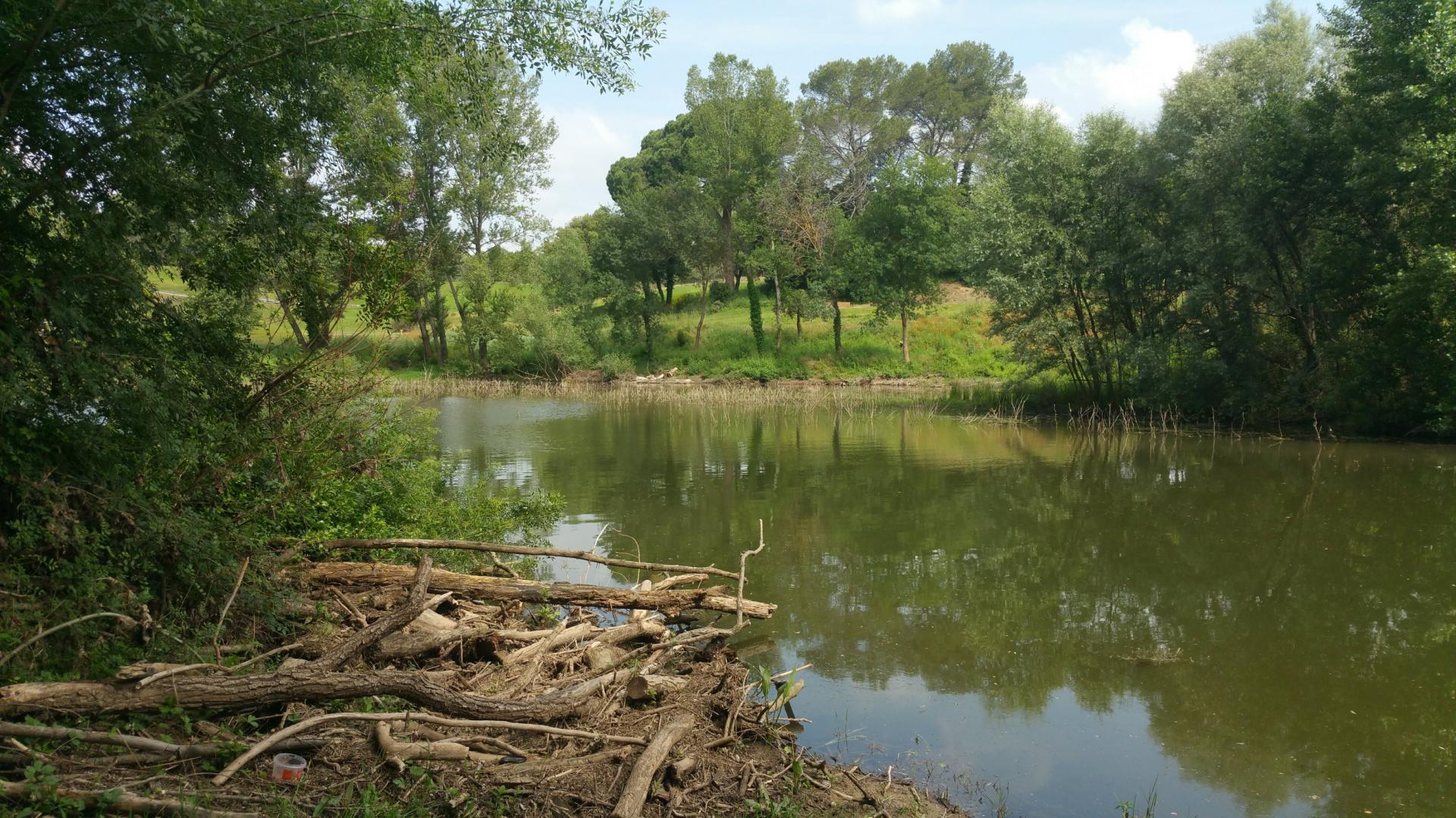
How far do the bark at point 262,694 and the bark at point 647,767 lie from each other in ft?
2.08

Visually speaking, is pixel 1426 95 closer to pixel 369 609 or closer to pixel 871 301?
pixel 369 609

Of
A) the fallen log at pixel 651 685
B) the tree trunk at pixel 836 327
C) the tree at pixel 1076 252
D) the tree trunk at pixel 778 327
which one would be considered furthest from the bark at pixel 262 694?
the tree trunk at pixel 778 327

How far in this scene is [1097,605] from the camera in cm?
1003

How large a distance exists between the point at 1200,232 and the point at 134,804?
89.2 ft

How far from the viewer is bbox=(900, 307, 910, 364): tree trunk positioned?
44156mm

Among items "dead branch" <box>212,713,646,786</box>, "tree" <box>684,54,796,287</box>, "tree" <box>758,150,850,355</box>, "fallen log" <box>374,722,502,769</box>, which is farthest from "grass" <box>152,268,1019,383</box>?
"fallen log" <box>374,722,502,769</box>

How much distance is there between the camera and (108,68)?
5664mm

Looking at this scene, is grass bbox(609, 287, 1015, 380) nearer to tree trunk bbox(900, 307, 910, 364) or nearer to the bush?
tree trunk bbox(900, 307, 910, 364)

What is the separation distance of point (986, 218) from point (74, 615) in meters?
29.8

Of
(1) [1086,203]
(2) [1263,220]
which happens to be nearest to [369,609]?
(2) [1263,220]

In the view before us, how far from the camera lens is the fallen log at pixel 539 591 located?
24.5 ft

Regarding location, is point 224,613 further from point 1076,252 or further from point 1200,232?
point 1076,252

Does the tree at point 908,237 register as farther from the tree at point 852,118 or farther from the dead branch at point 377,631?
the dead branch at point 377,631

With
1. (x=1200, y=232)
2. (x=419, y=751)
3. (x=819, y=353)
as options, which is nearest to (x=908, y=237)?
(x=819, y=353)
